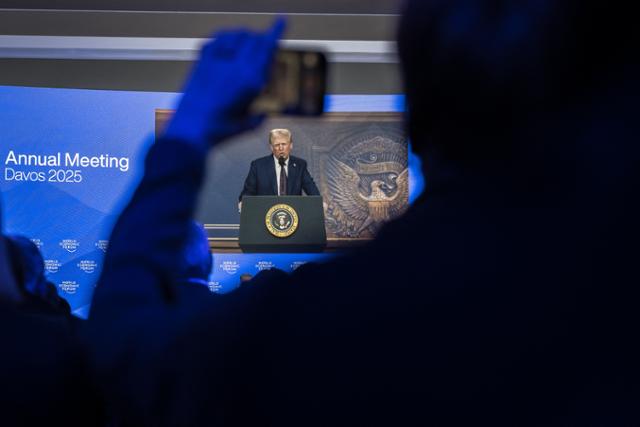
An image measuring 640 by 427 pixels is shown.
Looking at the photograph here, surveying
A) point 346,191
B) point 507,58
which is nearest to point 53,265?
point 346,191

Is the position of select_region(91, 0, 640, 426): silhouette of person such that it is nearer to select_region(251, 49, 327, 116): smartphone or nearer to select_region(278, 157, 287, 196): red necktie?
select_region(251, 49, 327, 116): smartphone

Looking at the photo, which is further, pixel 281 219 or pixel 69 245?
pixel 69 245

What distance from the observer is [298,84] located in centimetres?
75

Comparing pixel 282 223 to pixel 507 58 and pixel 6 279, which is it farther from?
pixel 507 58

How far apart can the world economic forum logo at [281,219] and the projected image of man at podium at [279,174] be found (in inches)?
40.3

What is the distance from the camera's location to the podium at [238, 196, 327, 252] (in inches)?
163

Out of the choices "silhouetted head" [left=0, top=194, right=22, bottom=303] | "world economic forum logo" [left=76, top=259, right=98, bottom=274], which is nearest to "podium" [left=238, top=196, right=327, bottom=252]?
"world economic forum logo" [left=76, top=259, right=98, bottom=274]

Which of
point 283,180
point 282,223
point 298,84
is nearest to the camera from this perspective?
point 298,84

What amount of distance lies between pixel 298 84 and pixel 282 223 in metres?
3.44

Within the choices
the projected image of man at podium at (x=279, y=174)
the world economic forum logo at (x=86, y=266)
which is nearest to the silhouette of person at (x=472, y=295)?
the projected image of man at podium at (x=279, y=174)

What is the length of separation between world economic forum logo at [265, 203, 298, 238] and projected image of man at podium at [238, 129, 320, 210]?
3.36 ft

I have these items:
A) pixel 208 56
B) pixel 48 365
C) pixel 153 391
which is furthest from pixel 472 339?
pixel 48 365

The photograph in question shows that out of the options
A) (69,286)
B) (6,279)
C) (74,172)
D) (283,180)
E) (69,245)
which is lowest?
(6,279)

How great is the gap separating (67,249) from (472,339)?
543 centimetres
